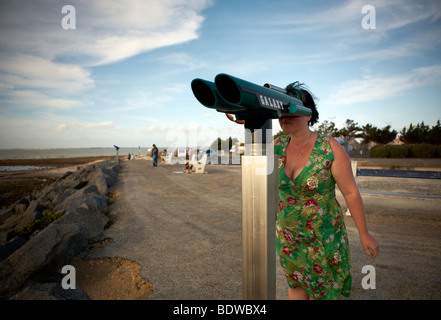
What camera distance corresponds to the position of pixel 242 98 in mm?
903

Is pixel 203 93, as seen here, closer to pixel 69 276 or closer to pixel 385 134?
pixel 69 276

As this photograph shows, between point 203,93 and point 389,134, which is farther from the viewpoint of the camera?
point 389,134

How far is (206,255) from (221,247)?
39 centimetres

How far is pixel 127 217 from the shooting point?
598cm

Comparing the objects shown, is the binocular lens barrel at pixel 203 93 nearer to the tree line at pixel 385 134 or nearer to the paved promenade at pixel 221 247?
the paved promenade at pixel 221 247

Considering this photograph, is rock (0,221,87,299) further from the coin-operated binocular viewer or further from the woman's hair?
the woman's hair

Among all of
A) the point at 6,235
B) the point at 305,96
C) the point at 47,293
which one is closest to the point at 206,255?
the point at 47,293

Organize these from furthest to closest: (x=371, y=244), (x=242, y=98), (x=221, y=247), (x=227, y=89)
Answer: (x=221, y=247), (x=371, y=244), (x=227, y=89), (x=242, y=98)

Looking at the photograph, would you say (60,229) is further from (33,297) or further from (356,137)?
(356,137)

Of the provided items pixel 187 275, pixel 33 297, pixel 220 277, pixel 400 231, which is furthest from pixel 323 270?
pixel 400 231

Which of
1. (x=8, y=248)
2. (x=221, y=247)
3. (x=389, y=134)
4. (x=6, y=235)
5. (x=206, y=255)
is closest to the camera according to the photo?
(x=206, y=255)
